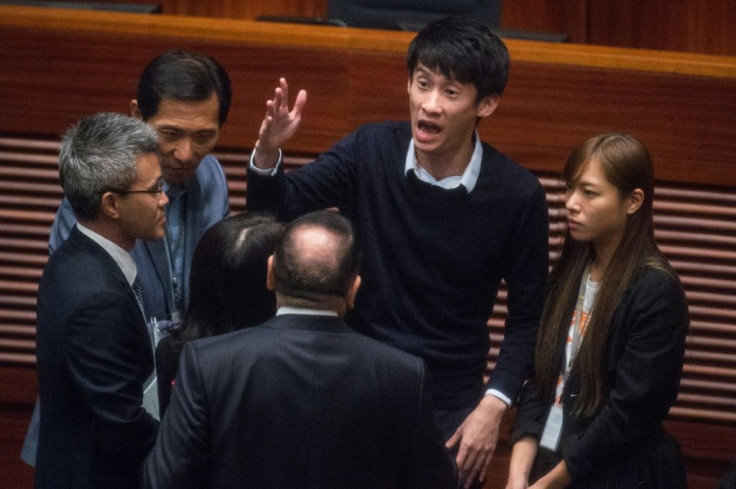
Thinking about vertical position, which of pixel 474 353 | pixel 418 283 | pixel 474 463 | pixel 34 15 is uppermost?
pixel 34 15

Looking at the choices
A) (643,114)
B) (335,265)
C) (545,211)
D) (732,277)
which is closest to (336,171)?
(545,211)

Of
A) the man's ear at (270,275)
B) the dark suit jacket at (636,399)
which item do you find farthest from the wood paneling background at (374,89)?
the man's ear at (270,275)

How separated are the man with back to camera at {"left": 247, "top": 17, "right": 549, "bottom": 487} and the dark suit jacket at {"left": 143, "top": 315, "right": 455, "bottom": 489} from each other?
1.14 ft

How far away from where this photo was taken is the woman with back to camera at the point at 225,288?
4.47 feet

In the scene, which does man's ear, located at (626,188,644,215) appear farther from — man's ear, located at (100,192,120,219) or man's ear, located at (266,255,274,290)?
man's ear, located at (100,192,120,219)

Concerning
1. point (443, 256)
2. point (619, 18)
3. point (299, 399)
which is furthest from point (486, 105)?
point (619, 18)

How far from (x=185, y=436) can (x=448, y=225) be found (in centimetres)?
54

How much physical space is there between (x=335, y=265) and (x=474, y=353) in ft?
1.46

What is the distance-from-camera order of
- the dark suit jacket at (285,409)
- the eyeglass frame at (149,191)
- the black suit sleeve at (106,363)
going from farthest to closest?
the eyeglass frame at (149,191) < the black suit sleeve at (106,363) < the dark suit jacket at (285,409)

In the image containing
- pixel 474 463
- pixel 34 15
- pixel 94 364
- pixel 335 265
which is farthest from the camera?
pixel 34 15

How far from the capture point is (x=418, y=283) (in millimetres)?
1574

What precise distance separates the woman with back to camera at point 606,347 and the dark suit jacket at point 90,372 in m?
0.56

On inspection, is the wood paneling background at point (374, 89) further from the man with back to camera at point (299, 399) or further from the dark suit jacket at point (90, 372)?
the man with back to camera at point (299, 399)

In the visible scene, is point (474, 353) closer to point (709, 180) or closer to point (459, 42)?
point (459, 42)
